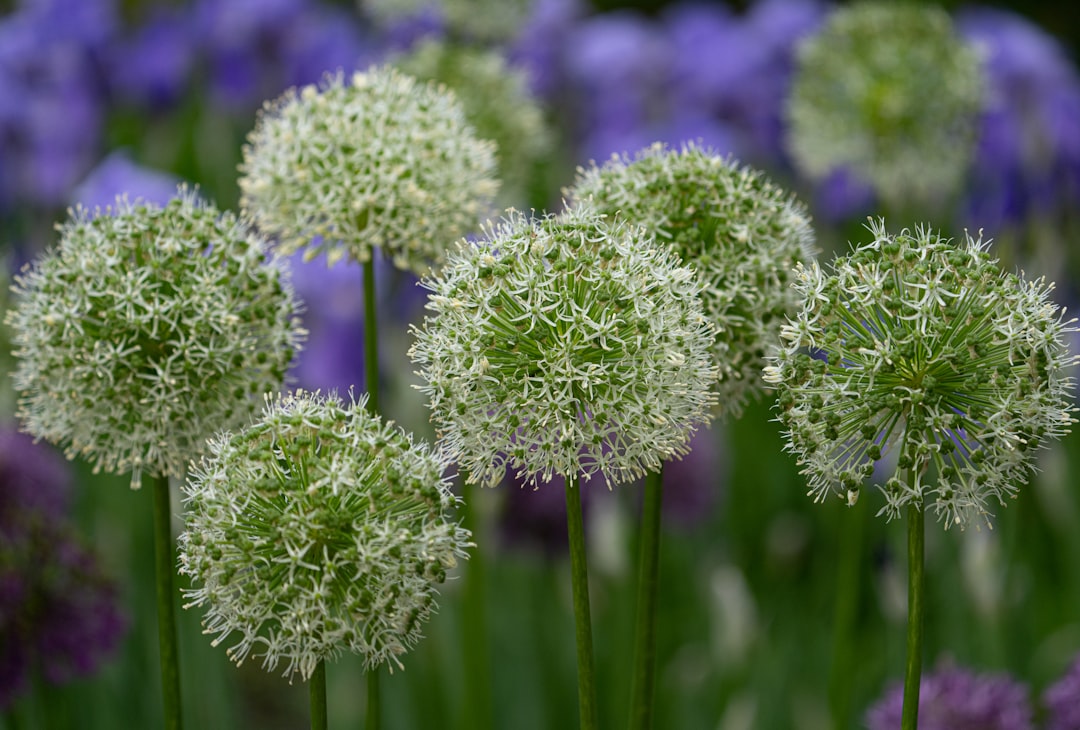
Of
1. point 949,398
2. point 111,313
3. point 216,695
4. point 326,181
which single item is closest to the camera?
point 949,398

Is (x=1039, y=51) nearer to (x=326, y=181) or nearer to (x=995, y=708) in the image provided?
(x=995, y=708)

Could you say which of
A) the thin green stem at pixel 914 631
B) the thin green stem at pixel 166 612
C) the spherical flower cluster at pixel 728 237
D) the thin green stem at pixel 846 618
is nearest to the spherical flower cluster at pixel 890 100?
the thin green stem at pixel 846 618

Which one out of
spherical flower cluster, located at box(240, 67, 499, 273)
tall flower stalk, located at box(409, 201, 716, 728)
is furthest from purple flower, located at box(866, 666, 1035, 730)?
spherical flower cluster, located at box(240, 67, 499, 273)

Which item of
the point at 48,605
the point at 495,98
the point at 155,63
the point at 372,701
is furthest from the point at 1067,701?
the point at 155,63

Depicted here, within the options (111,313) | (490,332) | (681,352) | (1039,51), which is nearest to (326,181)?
(111,313)

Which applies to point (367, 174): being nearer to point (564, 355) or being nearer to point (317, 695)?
point (564, 355)
